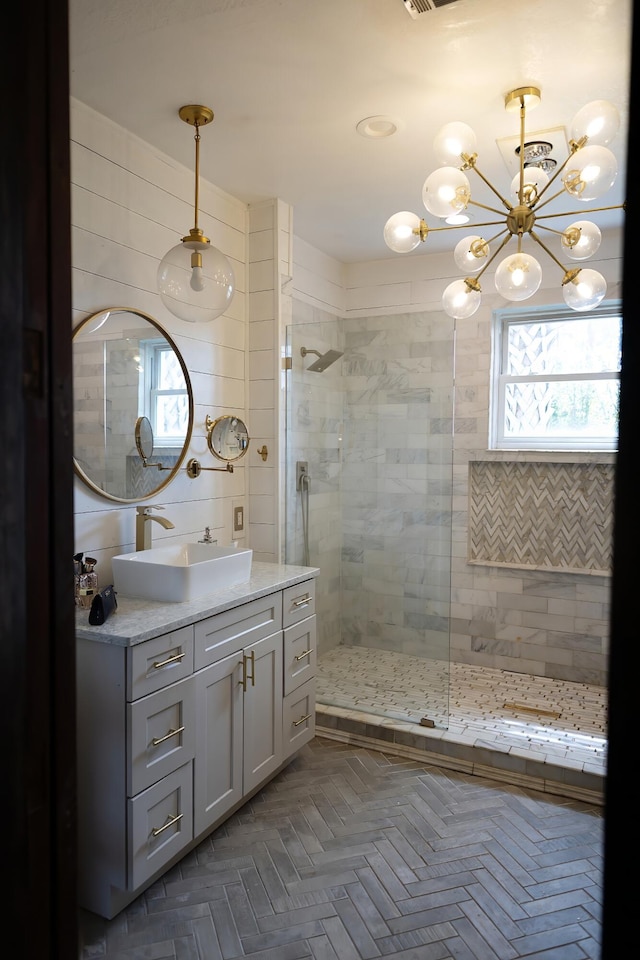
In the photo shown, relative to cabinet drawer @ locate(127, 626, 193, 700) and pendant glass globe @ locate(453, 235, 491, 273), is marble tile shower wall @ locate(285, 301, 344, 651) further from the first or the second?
cabinet drawer @ locate(127, 626, 193, 700)

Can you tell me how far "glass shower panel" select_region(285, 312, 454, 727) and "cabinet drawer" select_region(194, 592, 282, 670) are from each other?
930mm

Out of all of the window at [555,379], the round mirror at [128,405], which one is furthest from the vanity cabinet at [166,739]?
the window at [555,379]

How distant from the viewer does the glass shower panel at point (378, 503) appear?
127 inches

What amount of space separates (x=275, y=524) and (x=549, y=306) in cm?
216

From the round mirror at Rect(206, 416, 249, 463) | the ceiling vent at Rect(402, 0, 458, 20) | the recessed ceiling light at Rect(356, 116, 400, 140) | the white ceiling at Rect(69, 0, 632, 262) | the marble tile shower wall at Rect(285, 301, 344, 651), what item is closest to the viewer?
the ceiling vent at Rect(402, 0, 458, 20)

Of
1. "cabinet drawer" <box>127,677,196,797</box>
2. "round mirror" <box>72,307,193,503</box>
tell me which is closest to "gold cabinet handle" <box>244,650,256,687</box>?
"cabinet drawer" <box>127,677,196,797</box>

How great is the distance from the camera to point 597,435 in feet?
12.6

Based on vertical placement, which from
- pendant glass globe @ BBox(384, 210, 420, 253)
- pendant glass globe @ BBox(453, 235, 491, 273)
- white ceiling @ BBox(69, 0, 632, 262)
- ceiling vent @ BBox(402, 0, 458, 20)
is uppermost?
white ceiling @ BBox(69, 0, 632, 262)

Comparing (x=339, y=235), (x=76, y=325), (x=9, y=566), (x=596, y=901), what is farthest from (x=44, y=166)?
(x=339, y=235)

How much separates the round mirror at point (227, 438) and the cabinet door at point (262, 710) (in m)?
0.98

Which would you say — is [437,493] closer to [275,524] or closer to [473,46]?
[275,524]

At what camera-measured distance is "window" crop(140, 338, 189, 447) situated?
265 cm

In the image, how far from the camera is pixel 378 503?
3479mm

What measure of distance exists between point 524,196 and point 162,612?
1888 mm
